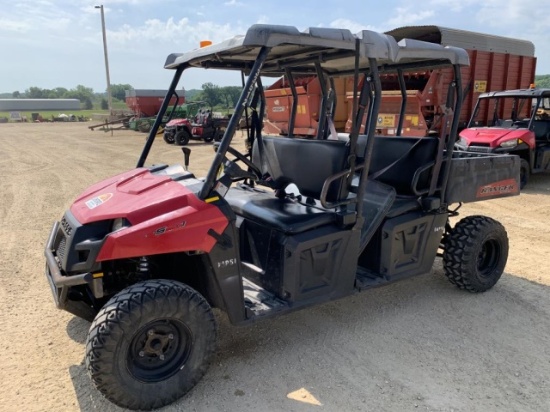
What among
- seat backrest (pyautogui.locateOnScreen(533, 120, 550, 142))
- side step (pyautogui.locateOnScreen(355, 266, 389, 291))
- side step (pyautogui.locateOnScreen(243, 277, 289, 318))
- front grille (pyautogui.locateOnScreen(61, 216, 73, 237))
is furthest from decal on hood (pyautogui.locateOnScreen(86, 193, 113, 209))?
seat backrest (pyautogui.locateOnScreen(533, 120, 550, 142))

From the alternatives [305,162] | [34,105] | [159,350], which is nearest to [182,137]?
[305,162]

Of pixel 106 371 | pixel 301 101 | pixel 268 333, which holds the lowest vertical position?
pixel 268 333

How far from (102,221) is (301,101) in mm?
9365

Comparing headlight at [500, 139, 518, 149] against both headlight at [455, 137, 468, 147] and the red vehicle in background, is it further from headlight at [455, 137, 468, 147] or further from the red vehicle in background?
the red vehicle in background

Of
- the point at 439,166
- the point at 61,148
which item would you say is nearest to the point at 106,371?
the point at 439,166

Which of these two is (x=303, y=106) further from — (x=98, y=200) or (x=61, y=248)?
(x=61, y=248)

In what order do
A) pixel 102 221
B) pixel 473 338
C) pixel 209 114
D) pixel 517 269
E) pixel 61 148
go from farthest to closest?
pixel 209 114, pixel 61 148, pixel 517 269, pixel 473 338, pixel 102 221

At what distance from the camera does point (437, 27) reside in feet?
32.6

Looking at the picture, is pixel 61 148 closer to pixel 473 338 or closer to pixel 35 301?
pixel 35 301

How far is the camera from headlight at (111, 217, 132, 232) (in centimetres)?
263

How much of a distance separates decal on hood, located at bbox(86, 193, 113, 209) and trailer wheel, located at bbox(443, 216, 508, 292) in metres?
2.84

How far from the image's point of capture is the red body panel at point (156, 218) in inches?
98.6

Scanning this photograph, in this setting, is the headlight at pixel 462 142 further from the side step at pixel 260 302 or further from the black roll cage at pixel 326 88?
the side step at pixel 260 302

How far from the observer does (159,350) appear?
2.64 metres
